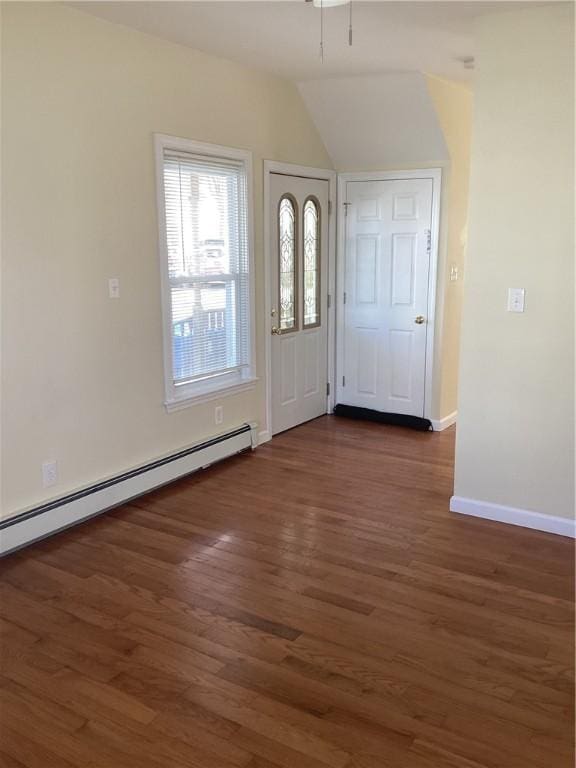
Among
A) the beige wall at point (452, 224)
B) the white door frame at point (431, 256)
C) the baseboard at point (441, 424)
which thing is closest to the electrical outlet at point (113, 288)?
the white door frame at point (431, 256)

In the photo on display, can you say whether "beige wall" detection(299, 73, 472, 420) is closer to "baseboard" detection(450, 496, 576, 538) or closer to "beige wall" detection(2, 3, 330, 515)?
"beige wall" detection(2, 3, 330, 515)

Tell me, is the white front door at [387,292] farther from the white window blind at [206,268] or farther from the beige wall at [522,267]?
the beige wall at [522,267]

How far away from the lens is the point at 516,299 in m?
3.46

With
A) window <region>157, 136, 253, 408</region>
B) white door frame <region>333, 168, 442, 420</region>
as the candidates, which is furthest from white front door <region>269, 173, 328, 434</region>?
window <region>157, 136, 253, 408</region>

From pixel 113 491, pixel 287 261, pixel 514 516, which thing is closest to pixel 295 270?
pixel 287 261

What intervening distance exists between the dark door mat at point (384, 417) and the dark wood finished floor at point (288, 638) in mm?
1448

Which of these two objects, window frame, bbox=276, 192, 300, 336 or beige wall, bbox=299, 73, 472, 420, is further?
window frame, bbox=276, 192, 300, 336

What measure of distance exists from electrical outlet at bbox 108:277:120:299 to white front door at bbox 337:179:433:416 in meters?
2.50

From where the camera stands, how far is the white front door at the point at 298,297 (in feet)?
16.7

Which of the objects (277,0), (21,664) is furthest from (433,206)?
(21,664)

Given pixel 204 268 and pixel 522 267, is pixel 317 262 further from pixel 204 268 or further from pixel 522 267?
pixel 522 267

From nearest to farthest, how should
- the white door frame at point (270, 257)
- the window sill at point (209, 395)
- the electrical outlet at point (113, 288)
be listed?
the electrical outlet at point (113, 288), the window sill at point (209, 395), the white door frame at point (270, 257)

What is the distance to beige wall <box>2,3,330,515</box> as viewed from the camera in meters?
3.17

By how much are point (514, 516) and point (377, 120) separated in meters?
3.05
